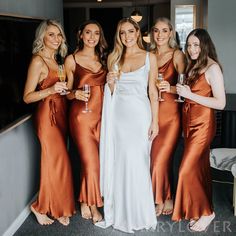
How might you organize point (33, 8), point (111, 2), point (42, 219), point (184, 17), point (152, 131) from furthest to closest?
point (111, 2)
point (184, 17)
point (33, 8)
point (42, 219)
point (152, 131)

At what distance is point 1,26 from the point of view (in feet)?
9.86

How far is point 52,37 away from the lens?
11.3 feet

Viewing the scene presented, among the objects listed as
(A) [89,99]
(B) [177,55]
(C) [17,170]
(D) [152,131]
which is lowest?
(C) [17,170]

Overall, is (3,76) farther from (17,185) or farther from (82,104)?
(17,185)

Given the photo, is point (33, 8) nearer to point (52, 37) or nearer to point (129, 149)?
point (52, 37)

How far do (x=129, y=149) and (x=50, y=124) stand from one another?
0.75m

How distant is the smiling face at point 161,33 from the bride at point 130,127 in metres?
0.25

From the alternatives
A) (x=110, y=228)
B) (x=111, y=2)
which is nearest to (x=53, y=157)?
(x=110, y=228)

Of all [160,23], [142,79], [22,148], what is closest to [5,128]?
[22,148]

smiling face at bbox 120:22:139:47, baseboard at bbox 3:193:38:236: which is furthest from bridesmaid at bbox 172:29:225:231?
baseboard at bbox 3:193:38:236

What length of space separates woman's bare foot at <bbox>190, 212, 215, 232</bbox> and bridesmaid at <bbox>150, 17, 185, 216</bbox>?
0.40 m

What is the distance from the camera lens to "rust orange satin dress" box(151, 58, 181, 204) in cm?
356

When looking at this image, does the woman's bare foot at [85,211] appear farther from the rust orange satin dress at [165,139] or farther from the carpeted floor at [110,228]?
the rust orange satin dress at [165,139]

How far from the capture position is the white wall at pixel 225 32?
20.5 ft
